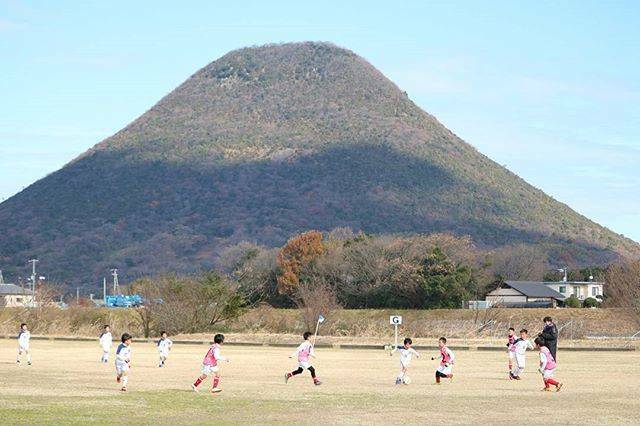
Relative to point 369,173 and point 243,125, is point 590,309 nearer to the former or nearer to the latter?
point 369,173

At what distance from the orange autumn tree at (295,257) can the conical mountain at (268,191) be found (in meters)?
47.0

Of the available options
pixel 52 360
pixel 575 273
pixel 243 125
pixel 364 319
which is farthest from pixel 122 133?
pixel 52 360

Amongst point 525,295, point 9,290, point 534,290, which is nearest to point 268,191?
point 9,290

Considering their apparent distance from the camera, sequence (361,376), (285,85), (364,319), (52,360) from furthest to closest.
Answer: (285,85), (364,319), (52,360), (361,376)

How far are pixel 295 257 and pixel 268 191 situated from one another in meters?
74.6

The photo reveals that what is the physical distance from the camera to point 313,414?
62.7ft

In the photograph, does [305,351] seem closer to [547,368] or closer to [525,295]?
→ [547,368]

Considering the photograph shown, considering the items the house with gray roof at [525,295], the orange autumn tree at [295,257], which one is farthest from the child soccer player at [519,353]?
the house with gray roof at [525,295]

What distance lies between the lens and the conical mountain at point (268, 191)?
14350 centimetres

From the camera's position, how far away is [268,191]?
158125 mm

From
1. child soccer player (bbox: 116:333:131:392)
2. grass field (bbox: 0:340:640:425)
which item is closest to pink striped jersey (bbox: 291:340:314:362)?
grass field (bbox: 0:340:640:425)

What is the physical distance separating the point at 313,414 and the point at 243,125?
164m

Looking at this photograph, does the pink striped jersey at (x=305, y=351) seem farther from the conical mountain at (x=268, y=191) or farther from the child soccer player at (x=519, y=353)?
the conical mountain at (x=268, y=191)

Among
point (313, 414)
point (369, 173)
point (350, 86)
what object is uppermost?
point (350, 86)
